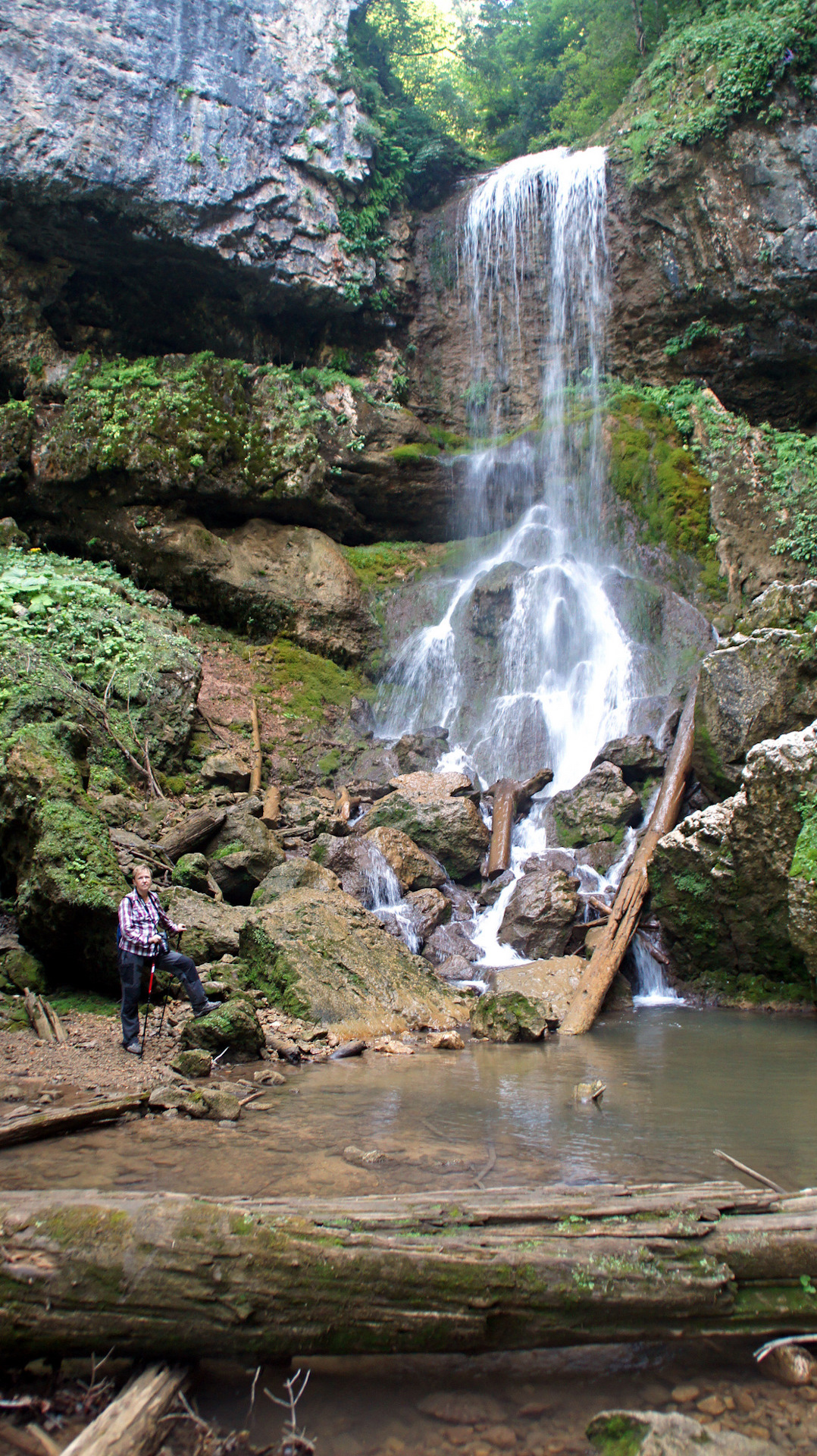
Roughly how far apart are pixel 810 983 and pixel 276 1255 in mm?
7402

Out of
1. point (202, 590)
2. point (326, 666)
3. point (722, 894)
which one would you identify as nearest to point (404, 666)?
point (326, 666)

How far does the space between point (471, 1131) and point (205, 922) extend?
12.6 feet

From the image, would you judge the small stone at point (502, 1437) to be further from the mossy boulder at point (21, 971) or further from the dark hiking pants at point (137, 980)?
the mossy boulder at point (21, 971)

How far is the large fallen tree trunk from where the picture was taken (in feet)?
6.47

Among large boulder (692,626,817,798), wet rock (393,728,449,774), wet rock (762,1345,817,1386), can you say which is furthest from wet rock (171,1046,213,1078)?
wet rock (393,728,449,774)

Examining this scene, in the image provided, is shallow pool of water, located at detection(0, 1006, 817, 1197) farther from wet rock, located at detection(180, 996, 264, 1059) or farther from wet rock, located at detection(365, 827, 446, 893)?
wet rock, located at detection(365, 827, 446, 893)

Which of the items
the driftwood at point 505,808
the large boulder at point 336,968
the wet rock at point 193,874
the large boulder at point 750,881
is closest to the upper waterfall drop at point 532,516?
the driftwood at point 505,808

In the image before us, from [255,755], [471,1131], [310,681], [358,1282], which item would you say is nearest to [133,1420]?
[358,1282]

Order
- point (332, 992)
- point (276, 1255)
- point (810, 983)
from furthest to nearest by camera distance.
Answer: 1. point (810, 983)
2. point (332, 992)
3. point (276, 1255)

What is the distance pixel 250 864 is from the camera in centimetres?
890

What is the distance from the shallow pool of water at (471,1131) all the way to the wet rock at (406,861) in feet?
13.8

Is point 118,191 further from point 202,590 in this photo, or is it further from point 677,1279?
point 677,1279

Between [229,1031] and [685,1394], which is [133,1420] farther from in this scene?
[229,1031]

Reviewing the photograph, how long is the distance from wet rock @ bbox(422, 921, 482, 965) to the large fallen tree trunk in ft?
22.6
